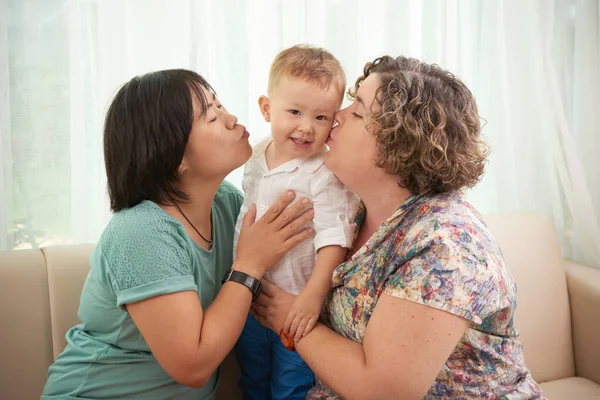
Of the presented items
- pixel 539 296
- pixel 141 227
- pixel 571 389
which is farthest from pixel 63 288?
pixel 571 389

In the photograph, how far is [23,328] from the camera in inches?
72.2

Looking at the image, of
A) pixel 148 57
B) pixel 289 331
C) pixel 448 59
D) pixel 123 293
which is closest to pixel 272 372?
pixel 289 331

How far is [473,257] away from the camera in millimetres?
1341

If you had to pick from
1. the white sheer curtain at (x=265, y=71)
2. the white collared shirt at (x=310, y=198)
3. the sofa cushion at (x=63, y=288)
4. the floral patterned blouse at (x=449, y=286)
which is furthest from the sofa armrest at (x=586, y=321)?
the sofa cushion at (x=63, y=288)

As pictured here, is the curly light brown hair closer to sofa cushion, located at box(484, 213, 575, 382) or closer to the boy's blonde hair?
the boy's blonde hair

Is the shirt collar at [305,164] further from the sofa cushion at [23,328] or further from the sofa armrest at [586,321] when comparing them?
the sofa armrest at [586,321]

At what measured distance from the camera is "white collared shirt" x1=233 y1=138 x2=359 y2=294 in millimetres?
1700

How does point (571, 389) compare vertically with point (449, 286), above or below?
below

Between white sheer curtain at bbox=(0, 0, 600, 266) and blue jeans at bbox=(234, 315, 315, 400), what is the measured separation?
0.66 metres

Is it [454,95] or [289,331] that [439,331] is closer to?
[289,331]

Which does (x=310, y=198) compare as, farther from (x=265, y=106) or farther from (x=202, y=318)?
(x=202, y=318)

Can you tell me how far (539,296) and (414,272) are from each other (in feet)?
4.13

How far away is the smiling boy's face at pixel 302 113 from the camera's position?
1.64 meters

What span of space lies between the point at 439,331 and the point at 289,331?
0.46 metres
